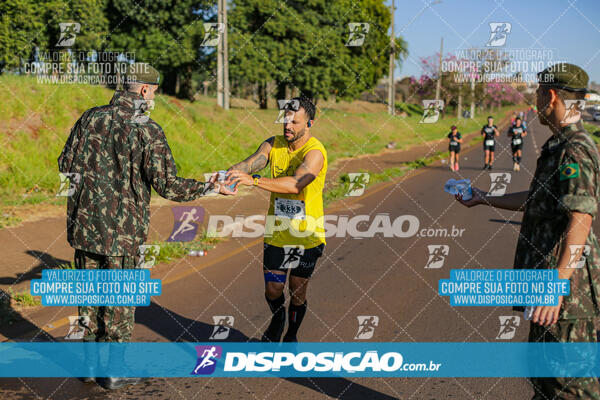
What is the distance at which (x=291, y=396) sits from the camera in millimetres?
4234

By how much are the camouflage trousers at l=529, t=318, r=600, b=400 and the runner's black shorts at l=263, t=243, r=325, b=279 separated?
203cm

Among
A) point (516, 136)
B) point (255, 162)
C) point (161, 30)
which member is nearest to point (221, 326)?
point (255, 162)

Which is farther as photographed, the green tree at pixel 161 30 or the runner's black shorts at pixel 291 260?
the green tree at pixel 161 30

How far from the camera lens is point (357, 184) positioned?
15.5 m

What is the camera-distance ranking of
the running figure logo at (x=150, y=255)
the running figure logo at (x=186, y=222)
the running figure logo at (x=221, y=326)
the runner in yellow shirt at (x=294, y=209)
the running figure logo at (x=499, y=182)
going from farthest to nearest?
the running figure logo at (x=499, y=182), the running figure logo at (x=186, y=222), the running figure logo at (x=150, y=255), the running figure logo at (x=221, y=326), the runner in yellow shirt at (x=294, y=209)

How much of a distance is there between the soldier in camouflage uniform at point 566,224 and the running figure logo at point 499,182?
40.7ft

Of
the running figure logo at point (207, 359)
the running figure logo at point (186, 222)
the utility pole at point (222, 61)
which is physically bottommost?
the running figure logo at point (186, 222)

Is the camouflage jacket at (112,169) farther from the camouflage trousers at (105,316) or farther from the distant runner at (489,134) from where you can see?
the distant runner at (489,134)

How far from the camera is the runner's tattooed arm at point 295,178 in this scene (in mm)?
4238

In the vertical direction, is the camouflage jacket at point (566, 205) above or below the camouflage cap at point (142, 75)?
below

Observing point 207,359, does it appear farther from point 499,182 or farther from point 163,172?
point 499,182

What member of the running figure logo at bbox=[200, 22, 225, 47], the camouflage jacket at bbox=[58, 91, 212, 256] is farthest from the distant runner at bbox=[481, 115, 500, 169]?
the camouflage jacket at bbox=[58, 91, 212, 256]

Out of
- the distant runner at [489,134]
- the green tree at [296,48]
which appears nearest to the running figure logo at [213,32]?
the distant runner at [489,134]

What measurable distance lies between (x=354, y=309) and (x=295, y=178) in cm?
239
